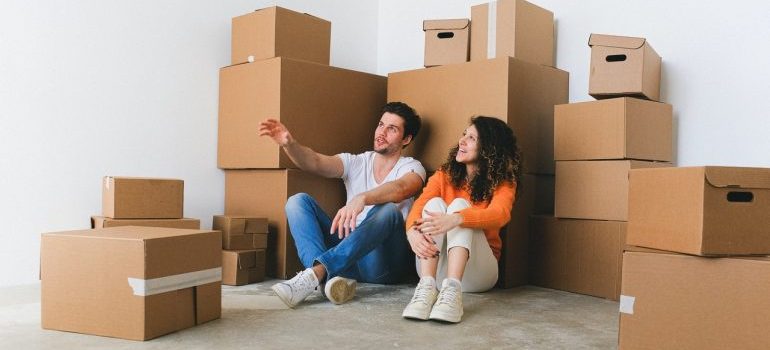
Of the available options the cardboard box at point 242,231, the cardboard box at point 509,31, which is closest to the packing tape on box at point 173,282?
the cardboard box at point 242,231

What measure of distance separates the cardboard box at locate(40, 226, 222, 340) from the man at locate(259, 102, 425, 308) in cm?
38

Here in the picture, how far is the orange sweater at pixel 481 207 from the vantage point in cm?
204

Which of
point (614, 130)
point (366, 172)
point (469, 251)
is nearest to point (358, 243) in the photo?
point (469, 251)

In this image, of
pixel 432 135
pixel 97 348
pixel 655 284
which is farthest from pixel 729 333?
pixel 432 135

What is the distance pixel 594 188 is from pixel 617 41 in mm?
539

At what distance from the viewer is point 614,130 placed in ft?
7.50

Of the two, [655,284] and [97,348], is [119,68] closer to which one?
[97,348]

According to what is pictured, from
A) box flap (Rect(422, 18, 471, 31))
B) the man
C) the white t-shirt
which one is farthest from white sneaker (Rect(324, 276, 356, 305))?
box flap (Rect(422, 18, 471, 31))

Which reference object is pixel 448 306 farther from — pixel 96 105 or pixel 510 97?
pixel 96 105

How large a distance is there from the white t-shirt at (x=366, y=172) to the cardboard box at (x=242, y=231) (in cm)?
37

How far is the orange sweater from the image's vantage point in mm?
2041

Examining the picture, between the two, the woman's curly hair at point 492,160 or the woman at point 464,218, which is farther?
the woman's curly hair at point 492,160

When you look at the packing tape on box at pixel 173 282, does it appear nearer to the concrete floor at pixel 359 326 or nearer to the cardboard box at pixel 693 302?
the concrete floor at pixel 359 326

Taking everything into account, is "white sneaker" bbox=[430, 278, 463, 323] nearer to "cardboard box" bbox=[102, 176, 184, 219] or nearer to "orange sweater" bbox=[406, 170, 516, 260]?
"orange sweater" bbox=[406, 170, 516, 260]
